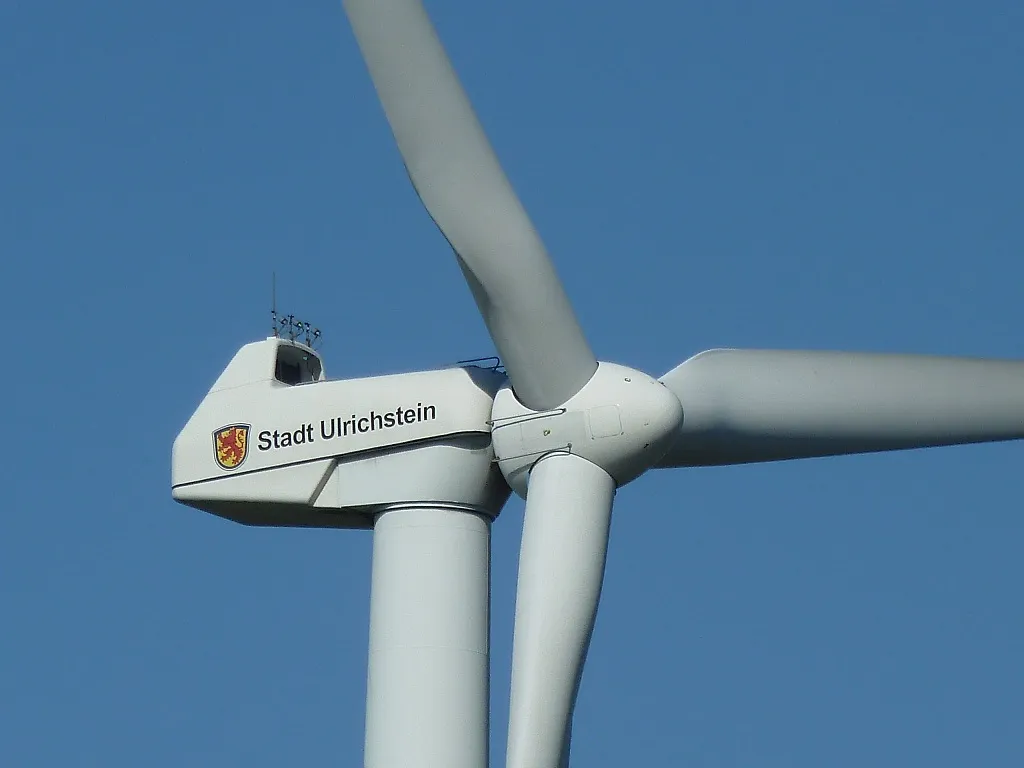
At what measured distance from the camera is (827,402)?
28484 millimetres

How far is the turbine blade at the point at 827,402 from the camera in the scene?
93.7ft

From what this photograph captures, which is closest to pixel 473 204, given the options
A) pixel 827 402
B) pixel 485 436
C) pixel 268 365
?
pixel 485 436

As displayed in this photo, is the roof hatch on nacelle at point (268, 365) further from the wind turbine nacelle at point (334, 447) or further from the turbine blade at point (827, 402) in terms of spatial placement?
the turbine blade at point (827, 402)

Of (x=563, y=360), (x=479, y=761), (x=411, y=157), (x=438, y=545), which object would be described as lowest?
(x=479, y=761)

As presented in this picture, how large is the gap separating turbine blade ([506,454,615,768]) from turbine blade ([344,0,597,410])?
3.57 ft

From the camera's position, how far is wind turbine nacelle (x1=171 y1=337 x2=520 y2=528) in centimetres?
2852

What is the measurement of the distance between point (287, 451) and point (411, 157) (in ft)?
13.3

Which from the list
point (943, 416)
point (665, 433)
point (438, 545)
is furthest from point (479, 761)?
point (943, 416)

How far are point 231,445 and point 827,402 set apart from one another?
7.03 metres

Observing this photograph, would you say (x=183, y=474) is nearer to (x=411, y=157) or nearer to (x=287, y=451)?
(x=287, y=451)

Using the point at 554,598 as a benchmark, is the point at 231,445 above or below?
above

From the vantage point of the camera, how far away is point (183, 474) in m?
29.6

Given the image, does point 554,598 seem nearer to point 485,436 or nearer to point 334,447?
point 485,436

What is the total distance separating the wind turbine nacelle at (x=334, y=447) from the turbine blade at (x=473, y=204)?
103 centimetres
